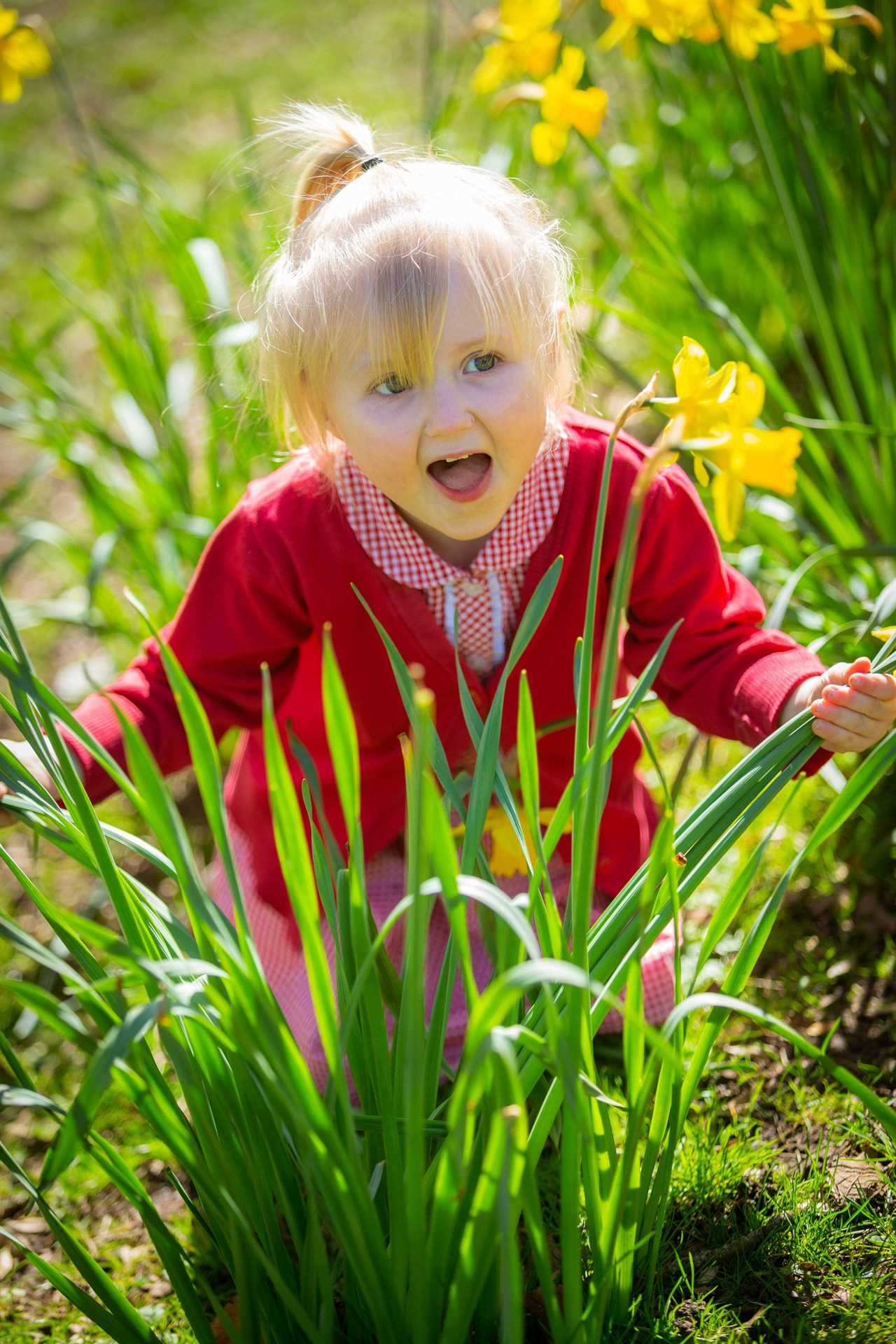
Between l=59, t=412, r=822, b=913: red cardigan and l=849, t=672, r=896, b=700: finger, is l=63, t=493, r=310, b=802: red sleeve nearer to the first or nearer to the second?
l=59, t=412, r=822, b=913: red cardigan

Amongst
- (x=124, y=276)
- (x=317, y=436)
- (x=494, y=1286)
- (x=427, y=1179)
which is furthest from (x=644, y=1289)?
(x=124, y=276)

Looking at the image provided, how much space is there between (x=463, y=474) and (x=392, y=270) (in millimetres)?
217

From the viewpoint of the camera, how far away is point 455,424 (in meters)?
1.16

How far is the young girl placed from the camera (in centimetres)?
118

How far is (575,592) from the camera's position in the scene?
1392mm

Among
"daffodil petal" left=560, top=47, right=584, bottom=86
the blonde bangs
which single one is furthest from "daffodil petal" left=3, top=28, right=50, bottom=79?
"daffodil petal" left=560, top=47, right=584, bottom=86

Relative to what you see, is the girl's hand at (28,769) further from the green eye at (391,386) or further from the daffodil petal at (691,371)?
the daffodil petal at (691,371)

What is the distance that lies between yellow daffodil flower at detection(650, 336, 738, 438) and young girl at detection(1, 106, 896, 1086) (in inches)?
13.9

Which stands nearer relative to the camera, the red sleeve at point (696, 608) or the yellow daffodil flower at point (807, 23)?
the red sleeve at point (696, 608)

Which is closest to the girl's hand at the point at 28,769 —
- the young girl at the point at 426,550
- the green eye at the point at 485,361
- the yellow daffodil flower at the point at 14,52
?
the young girl at the point at 426,550

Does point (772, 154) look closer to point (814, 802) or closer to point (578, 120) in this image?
point (578, 120)

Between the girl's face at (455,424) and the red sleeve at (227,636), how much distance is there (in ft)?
0.68

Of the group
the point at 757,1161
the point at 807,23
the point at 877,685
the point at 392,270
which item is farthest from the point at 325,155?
the point at 757,1161

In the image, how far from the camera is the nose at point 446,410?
3.82 feet
